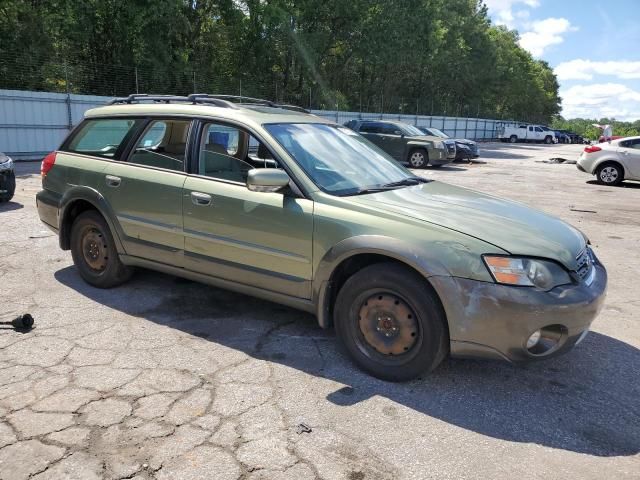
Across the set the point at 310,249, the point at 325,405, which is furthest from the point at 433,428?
the point at 310,249

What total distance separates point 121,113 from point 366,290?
9.42 feet

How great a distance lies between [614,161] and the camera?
578 inches

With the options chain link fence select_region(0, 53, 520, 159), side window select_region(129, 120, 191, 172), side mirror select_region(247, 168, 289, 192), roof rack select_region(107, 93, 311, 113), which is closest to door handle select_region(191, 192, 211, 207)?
side window select_region(129, 120, 191, 172)

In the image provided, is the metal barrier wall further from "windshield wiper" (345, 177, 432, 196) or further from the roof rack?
"windshield wiper" (345, 177, 432, 196)

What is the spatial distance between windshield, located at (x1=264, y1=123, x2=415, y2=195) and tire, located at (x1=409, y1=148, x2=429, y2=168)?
1427cm

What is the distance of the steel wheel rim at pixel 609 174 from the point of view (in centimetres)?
1478

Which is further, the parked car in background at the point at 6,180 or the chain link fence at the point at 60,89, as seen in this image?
the chain link fence at the point at 60,89

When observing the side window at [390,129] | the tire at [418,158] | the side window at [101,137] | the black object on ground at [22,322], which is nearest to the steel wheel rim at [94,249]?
the side window at [101,137]

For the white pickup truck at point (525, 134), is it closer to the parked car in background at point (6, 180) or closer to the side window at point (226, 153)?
the parked car in background at point (6, 180)

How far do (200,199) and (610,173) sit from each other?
46.8ft

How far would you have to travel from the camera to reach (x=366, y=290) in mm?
3277

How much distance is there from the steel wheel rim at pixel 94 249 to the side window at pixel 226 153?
4.40 feet

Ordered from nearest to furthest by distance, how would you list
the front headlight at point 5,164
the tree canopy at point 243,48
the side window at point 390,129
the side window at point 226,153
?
the side window at point 226,153 → the front headlight at point 5,164 → the tree canopy at point 243,48 → the side window at point 390,129

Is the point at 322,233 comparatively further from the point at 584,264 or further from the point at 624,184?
the point at 624,184
